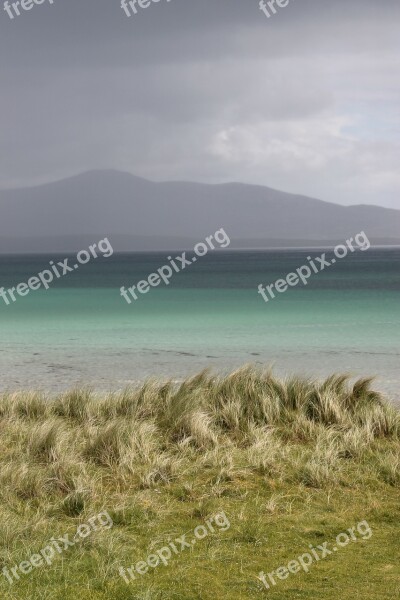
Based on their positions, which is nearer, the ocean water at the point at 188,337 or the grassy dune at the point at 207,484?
the grassy dune at the point at 207,484

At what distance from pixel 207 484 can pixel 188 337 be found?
13.7 m

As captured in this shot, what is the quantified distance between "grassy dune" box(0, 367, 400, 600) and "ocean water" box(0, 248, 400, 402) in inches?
52.9

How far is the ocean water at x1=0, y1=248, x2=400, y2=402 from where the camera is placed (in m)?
13.8

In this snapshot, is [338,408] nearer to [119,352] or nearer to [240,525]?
[240,525]

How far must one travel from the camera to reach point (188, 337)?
→ 64.4 feet

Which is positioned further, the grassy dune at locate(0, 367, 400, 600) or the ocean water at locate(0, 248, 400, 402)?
the ocean water at locate(0, 248, 400, 402)

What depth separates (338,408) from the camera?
7.77m

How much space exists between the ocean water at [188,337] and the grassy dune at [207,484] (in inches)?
52.9

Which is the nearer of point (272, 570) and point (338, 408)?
point (272, 570)

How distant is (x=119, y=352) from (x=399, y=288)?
87.9ft

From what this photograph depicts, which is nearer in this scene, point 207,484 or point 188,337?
point 207,484

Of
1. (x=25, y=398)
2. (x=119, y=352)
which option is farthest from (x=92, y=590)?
(x=119, y=352)

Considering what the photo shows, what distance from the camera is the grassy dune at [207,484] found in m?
4.32

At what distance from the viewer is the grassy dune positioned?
14.2ft
